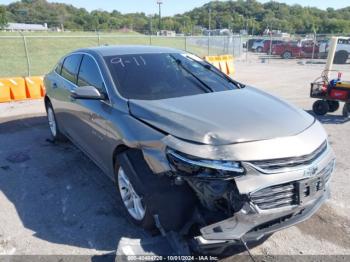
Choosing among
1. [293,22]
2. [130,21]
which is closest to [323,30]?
[293,22]

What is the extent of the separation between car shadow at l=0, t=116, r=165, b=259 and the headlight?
0.81 meters

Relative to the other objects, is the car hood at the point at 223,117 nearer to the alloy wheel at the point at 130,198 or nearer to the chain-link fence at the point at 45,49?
the alloy wheel at the point at 130,198

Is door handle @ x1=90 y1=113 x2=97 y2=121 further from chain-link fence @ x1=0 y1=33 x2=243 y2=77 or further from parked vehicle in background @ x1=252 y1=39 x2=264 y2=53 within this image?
parked vehicle in background @ x1=252 y1=39 x2=264 y2=53

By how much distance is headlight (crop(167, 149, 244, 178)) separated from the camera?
253 centimetres

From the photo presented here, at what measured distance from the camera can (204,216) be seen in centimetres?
269

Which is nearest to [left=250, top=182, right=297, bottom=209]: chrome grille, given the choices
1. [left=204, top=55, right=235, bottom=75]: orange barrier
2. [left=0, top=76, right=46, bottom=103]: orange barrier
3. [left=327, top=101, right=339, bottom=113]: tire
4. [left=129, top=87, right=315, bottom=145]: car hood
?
[left=129, top=87, right=315, bottom=145]: car hood

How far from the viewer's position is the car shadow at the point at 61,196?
11.2 feet

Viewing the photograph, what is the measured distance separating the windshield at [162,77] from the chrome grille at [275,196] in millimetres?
1578

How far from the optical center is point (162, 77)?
4.08m

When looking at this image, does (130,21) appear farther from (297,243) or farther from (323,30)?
(297,243)

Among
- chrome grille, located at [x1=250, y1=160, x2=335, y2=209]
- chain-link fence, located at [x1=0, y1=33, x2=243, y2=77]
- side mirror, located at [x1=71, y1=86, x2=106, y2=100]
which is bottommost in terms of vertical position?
chain-link fence, located at [x1=0, y1=33, x2=243, y2=77]

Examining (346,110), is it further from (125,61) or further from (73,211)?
(73,211)

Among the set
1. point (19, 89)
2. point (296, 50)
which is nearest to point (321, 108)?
point (19, 89)

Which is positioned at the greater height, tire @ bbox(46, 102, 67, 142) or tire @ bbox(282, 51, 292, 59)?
tire @ bbox(46, 102, 67, 142)
